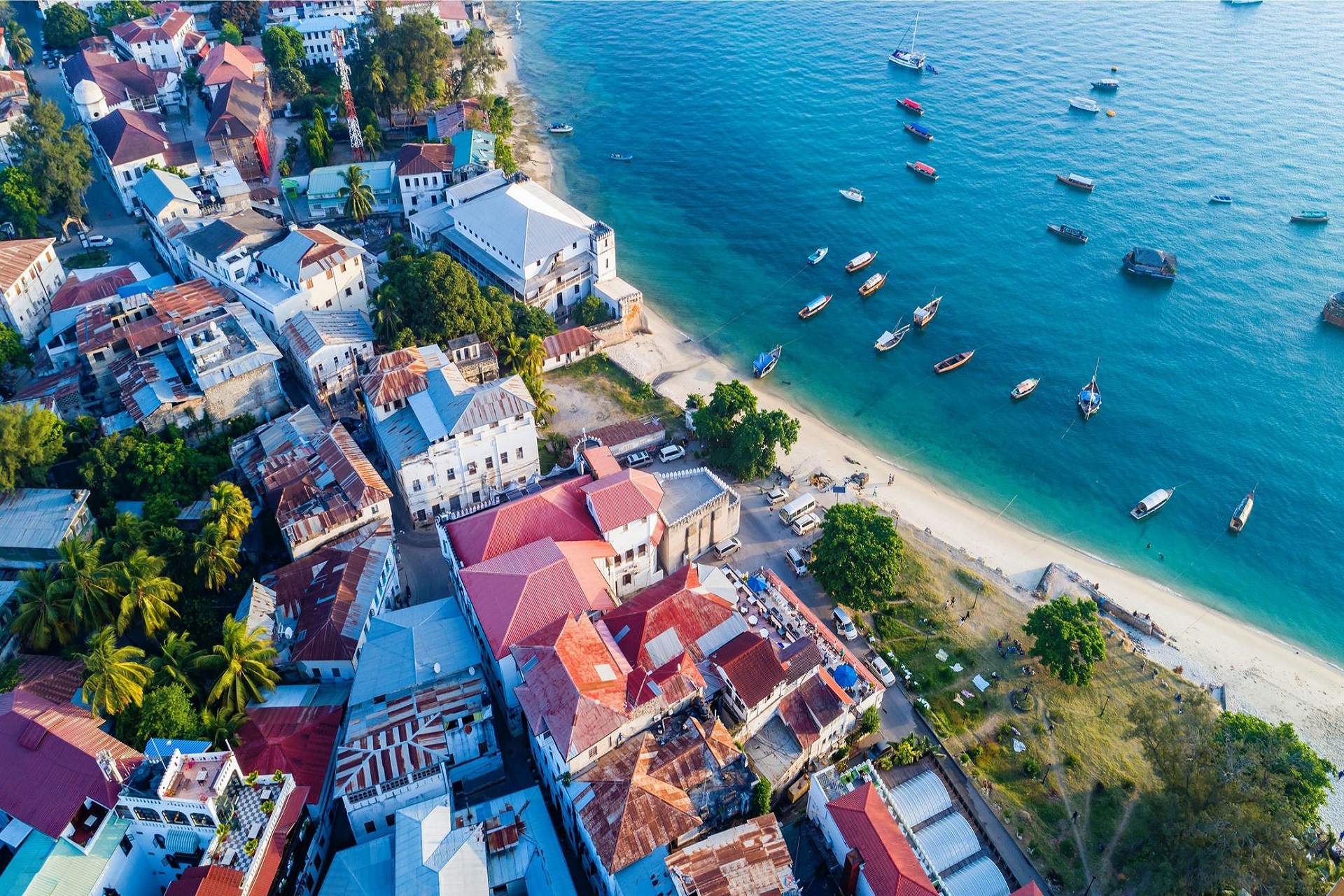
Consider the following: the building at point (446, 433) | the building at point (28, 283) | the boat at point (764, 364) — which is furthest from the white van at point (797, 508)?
the building at point (28, 283)

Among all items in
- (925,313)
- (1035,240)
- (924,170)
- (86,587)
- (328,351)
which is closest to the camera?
(86,587)

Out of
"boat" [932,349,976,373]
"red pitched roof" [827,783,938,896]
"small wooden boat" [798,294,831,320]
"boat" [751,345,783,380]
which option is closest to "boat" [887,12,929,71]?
"small wooden boat" [798,294,831,320]

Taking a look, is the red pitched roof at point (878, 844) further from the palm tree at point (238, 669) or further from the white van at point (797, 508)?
the palm tree at point (238, 669)

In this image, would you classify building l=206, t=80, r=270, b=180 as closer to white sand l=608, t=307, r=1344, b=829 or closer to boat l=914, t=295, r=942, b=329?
white sand l=608, t=307, r=1344, b=829

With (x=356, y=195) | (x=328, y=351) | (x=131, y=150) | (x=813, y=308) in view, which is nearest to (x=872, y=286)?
(x=813, y=308)

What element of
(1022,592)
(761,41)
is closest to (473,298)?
(1022,592)

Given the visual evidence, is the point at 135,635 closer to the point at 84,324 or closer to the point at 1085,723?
the point at 84,324

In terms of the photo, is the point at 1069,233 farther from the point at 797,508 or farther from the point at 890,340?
the point at 797,508
